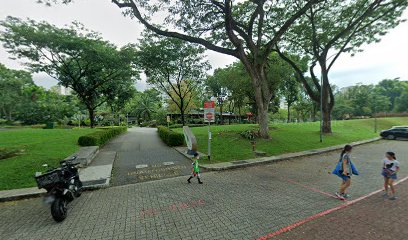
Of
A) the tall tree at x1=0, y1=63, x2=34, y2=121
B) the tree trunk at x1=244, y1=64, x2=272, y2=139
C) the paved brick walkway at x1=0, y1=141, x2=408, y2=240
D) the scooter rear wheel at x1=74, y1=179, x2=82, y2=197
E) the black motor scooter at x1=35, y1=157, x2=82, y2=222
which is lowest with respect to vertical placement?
the paved brick walkway at x1=0, y1=141, x2=408, y2=240

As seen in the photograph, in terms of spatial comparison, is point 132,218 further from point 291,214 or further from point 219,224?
point 291,214

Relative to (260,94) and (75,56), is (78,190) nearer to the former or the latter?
(260,94)

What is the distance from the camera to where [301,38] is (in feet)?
59.6

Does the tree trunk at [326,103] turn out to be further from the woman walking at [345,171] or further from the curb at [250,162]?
the woman walking at [345,171]

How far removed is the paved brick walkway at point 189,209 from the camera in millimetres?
3877

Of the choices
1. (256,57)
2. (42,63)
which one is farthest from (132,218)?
(42,63)

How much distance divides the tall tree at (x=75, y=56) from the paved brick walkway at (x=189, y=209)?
18.1 metres

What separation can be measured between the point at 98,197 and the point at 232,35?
478 inches

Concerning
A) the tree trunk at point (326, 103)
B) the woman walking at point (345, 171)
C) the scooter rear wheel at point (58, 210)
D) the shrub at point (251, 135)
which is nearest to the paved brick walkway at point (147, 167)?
the scooter rear wheel at point (58, 210)

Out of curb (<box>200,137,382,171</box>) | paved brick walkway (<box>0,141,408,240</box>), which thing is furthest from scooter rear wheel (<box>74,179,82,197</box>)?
curb (<box>200,137,382,171</box>)

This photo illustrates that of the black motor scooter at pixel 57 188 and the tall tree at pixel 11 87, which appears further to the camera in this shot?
the tall tree at pixel 11 87

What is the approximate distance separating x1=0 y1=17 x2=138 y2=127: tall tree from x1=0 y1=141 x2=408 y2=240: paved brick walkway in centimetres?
1809

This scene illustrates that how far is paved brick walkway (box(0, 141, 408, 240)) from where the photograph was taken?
3.88 metres

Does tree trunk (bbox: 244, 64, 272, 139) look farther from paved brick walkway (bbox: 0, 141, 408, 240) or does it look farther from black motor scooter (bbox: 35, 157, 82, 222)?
black motor scooter (bbox: 35, 157, 82, 222)
